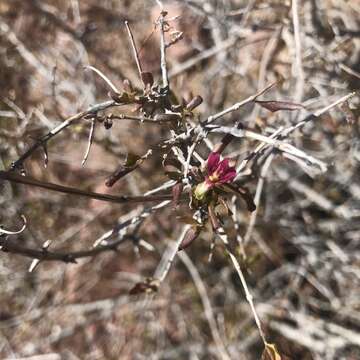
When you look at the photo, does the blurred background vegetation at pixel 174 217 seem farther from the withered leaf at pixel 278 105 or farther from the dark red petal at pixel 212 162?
the dark red petal at pixel 212 162

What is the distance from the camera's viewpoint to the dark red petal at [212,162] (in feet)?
3.33

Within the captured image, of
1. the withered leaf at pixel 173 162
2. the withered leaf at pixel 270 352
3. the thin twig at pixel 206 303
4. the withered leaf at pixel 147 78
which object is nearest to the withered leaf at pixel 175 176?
the withered leaf at pixel 173 162

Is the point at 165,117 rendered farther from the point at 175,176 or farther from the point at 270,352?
the point at 270,352

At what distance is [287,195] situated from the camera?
7.76 ft

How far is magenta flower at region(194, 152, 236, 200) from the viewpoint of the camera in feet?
3.33

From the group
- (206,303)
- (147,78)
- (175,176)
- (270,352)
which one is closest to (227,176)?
(175,176)

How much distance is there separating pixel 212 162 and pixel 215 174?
2 cm

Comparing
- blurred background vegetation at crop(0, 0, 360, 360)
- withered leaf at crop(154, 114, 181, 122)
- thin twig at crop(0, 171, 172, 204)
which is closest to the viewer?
thin twig at crop(0, 171, 172, 204)

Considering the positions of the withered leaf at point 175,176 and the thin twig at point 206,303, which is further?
the thin twig at point 206,303

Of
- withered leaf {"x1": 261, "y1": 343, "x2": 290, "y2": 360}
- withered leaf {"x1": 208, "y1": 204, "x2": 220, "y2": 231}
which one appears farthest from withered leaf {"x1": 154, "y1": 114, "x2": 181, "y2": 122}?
withered leaf {"x1": 261, "y1": 343, "x2": 290, "y2": 360}

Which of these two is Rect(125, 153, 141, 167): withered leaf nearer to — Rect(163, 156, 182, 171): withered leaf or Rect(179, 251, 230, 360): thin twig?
Rect(163, 156, 182, 171): withered leaf

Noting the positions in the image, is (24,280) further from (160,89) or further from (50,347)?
(160,89)

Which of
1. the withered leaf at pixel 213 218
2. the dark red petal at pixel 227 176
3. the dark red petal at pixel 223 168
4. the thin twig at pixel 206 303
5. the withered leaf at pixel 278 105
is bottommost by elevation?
the thin twig at pixel 206 303

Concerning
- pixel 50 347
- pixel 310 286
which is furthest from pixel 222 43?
pixel 50 347
